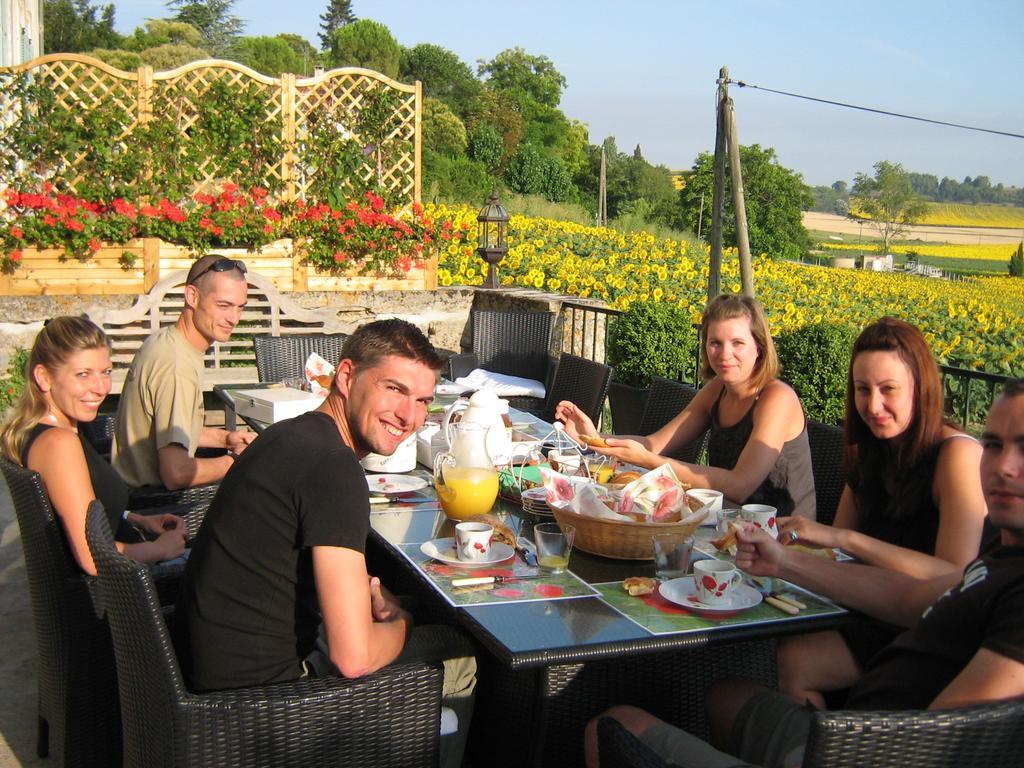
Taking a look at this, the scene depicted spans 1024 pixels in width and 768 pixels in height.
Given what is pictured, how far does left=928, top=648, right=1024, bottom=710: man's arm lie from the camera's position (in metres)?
1.45

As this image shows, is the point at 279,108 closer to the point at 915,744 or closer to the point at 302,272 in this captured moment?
the point at 302,272

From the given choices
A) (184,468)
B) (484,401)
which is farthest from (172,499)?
(484,401)

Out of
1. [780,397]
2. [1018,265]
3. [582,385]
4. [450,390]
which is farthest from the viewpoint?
[1018,265]

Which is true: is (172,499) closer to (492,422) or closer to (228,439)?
(228,439)

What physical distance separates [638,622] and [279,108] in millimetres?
7543

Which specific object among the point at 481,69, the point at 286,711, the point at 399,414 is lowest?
the point at 286,711

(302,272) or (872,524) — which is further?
(302,272)

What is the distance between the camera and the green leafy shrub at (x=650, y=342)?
6379 millimetres

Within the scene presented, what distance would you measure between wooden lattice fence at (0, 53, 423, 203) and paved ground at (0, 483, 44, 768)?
4412 mm

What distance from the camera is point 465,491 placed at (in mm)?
2680

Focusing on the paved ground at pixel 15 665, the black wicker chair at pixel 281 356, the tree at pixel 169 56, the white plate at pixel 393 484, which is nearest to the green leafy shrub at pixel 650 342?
the black wicker chair at pixel 281 356

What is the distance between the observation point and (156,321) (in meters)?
6.71

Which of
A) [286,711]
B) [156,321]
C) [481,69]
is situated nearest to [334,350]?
[156,321]

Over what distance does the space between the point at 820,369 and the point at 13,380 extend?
18.1ft
